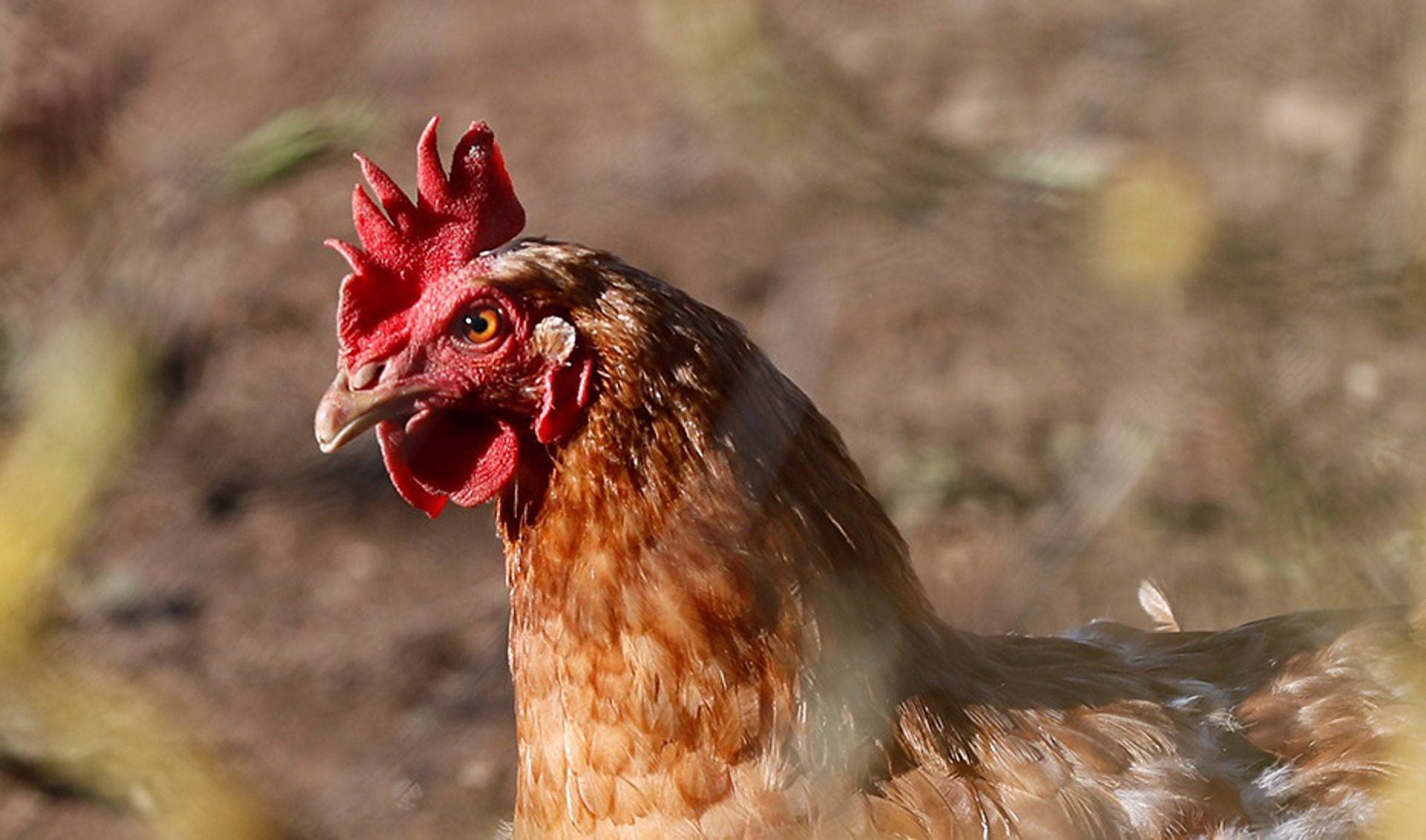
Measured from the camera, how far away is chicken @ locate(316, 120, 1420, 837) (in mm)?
1874

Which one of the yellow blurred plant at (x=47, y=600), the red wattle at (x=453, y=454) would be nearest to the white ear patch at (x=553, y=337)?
the red wattle at (x=453, y=454)

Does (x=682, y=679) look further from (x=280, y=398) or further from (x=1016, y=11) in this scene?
(x=1016, y=11)

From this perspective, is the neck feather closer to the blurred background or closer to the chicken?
the chicken

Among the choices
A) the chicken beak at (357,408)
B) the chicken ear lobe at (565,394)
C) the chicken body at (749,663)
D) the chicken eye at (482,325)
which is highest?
the chicken eye at (482,325)

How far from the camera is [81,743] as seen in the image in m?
1.65

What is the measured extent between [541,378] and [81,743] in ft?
2.20

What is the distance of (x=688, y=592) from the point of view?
6.13ft

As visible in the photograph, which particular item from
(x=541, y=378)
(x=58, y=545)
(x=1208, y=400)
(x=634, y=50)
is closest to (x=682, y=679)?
(x=541, y=378)

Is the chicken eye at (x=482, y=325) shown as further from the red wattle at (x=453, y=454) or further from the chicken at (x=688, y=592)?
the red wattle at (x=453, y=454)

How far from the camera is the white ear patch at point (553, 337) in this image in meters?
1.90

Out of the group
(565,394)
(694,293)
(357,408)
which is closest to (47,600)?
(357,408)

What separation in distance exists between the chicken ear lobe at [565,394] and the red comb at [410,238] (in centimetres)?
22

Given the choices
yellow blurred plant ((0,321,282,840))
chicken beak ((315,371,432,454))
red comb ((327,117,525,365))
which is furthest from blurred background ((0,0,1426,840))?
chicken beak ((315,371,432,454))

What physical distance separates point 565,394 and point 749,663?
402 mm
